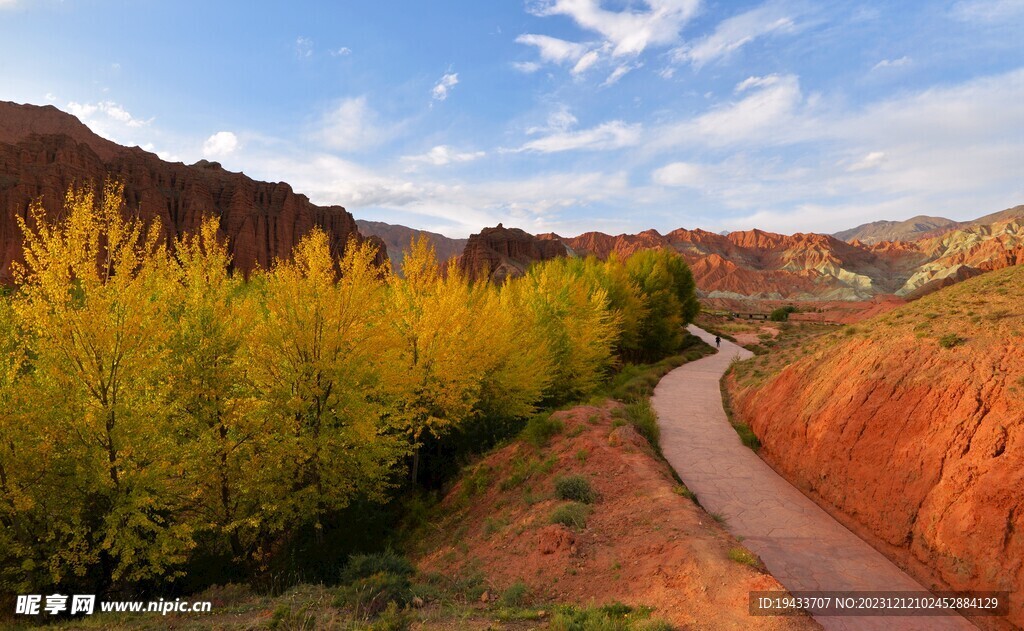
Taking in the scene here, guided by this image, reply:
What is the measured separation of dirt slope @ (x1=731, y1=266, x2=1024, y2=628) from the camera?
862 cm

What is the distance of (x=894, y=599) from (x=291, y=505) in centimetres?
1206

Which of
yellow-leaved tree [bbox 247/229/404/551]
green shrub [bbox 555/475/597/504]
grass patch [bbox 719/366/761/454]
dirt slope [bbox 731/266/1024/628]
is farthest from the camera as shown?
grass patch [bbox 719/366/761/454]

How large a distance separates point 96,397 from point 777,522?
47.7 feet

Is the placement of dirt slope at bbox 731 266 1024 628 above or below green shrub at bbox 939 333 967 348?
below

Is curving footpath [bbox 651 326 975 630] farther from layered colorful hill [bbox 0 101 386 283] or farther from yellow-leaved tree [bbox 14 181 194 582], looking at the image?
layered colorful hill [bbox 0 101 386 283]

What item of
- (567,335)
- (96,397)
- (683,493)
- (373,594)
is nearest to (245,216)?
(567,335)

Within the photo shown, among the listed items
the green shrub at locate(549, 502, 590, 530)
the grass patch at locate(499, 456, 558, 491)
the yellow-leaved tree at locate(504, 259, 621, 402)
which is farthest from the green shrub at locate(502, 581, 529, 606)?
the yellow-leaved tree at locate(504, 259, 621, 402)

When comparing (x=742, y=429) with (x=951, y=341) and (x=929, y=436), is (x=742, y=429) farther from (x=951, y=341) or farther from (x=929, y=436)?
(x=929, y=436)

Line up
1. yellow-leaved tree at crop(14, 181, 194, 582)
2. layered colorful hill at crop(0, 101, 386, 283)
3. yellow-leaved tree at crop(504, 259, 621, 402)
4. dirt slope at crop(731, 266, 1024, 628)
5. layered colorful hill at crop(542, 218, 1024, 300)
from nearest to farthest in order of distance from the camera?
1. yellow-leaved tree at crop(14, 181, 194, 582)
2. dirt slope at crop(731, 266, 1024, 628)
3. yellow-leaved tree at crop(504, 259, 621, 402)
4. layered colorful hill at crop(0, 101, 386, 283)
5. layered colorful hill at crop(542, 218, 1024, 300)

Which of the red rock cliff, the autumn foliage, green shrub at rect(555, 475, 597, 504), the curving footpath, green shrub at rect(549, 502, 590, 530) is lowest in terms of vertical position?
the curving footpath

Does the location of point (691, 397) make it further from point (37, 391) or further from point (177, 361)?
point (37, 391)

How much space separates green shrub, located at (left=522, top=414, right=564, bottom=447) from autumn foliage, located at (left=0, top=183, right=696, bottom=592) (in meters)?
2.53

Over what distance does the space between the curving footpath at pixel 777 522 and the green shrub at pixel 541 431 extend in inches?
148

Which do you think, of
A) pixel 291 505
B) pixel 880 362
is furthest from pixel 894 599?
pixel 291 505
